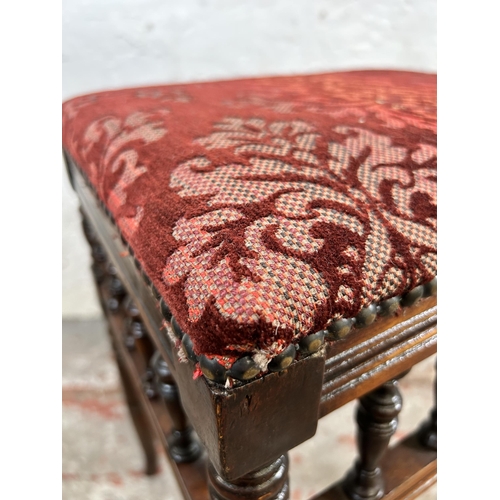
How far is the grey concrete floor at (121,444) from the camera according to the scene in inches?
32.9

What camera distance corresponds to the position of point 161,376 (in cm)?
50

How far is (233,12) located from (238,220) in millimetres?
945

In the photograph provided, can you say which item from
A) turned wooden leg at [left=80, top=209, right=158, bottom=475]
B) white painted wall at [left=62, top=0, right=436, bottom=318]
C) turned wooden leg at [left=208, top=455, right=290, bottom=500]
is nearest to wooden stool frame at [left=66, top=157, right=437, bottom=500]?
turned wooden leg at [left=208, top=455, right=290, bottom=500]

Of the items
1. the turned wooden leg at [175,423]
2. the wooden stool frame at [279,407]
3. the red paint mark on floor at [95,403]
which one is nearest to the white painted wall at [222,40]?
the red paint mark on floor at [95,403]

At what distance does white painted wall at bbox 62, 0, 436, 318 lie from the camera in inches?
38.3

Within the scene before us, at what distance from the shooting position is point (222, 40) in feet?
3.46

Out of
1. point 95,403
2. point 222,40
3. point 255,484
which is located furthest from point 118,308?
point 222,40

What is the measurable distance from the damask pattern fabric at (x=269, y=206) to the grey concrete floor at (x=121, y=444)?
0.64 meters

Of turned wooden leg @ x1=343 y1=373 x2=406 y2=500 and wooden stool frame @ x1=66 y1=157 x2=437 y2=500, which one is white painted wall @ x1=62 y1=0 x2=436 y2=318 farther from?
turned wooden leg @ x1=343 y1=373 x2=406 y2=500

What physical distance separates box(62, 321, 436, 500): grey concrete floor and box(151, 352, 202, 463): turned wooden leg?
0.30m

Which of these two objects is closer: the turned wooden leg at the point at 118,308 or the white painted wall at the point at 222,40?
the turned wooden leg at the point at 118,308

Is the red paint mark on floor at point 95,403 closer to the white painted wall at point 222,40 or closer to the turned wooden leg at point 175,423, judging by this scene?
the white painted wall at point 222,40

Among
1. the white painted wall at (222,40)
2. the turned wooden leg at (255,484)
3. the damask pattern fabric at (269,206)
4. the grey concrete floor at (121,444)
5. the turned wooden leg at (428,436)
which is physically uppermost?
the white painted wall at (222,40)

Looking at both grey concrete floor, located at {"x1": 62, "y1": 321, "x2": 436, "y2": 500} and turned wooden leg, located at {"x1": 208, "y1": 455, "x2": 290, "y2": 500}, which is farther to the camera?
grey concrete floor, located at {"x1": 62, "y1": 321, "x2": 436, "y2": 500}
